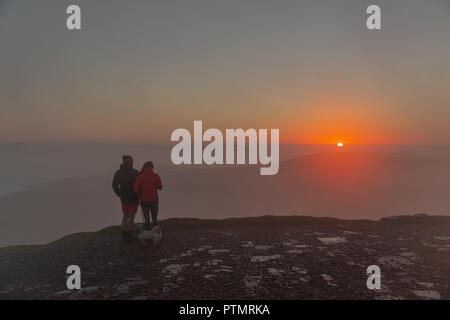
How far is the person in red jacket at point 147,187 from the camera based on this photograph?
12609mm

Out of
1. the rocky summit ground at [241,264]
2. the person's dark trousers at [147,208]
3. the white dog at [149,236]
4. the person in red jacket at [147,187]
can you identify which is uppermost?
the person in red jacket at [147,187]

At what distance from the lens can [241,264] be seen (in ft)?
33.3

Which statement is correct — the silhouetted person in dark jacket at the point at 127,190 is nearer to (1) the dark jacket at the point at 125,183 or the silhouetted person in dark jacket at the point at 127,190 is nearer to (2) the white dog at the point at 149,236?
(1) the dark jacket at the point at 125,183

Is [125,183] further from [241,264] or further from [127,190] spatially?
[241,264]

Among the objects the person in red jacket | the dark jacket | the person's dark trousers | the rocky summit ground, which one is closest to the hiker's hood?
the person in red jacket

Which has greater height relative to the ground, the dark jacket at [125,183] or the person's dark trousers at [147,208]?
the dark jacket at [125,183]

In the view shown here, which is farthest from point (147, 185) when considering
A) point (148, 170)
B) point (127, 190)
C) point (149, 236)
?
point (149, 236)

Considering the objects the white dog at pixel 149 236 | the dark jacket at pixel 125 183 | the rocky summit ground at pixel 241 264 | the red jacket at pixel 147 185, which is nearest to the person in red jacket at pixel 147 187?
the red jacket at pixel 147 185

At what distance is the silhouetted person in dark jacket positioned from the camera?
498 inches

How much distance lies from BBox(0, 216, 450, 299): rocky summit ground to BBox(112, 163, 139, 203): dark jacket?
180cm

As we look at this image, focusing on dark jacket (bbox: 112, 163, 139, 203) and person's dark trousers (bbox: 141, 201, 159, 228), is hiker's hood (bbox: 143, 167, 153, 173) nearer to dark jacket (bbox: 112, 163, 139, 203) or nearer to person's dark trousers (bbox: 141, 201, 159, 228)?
dark jacket (bbox: 112, 163, 139, 203)

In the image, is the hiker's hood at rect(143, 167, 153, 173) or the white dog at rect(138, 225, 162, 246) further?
the hiker's hood at rect(143, 167, 153, 173)

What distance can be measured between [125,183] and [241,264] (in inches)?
223
